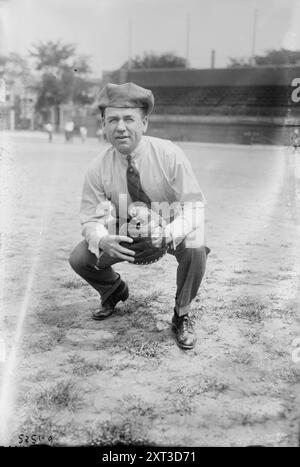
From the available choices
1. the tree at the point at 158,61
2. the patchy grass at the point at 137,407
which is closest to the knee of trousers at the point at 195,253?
the patchy grass at the point at 137,407

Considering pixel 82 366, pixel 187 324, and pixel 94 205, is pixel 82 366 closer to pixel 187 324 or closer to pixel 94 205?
pixel 187 324

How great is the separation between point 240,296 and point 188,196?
48.7 inches

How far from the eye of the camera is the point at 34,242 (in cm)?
527

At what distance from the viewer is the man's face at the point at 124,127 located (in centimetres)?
270

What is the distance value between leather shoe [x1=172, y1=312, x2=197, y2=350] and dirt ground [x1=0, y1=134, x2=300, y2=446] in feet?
0.17

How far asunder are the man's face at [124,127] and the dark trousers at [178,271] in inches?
25.6

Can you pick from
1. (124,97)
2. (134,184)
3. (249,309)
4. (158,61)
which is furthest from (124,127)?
(158,61)

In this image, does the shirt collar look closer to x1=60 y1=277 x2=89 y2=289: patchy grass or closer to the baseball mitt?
the baseball mitt

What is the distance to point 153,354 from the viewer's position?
269 cm

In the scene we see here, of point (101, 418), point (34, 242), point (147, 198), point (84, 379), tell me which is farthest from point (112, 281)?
point (34, 242)

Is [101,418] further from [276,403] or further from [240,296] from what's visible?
[240,296]

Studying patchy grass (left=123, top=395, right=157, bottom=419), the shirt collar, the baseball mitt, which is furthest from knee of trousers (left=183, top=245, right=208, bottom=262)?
patchy grass (left=123, top=395, right=157, bottom=419)

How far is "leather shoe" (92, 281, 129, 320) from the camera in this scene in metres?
3.25
